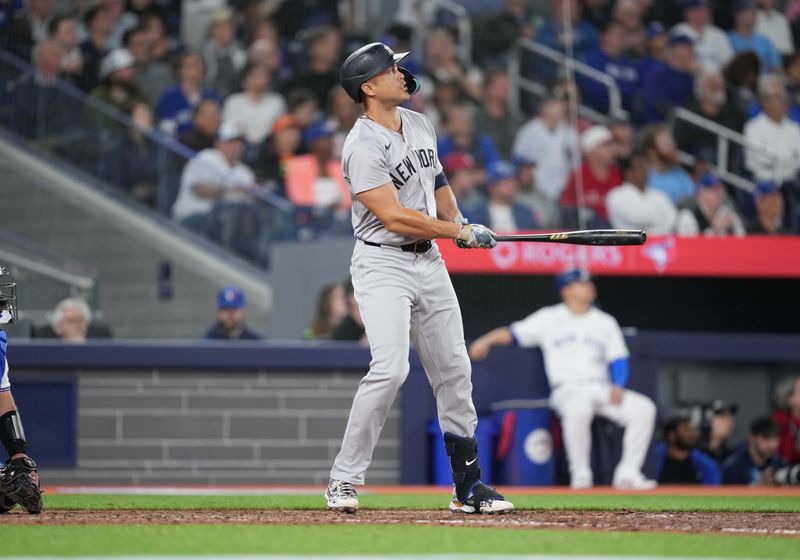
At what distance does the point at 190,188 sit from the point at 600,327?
3.90 meters

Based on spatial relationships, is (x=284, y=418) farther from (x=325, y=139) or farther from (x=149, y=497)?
(x=325, y=139)

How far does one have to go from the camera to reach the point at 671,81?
14.6m

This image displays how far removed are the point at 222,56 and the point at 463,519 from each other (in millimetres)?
9276

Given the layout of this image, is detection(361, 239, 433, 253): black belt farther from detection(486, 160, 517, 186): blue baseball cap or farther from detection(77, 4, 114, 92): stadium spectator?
detection(77, 4, 114, 92): stadium spectator

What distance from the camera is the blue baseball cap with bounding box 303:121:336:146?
495 inches

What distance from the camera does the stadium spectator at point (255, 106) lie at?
13.3 metres

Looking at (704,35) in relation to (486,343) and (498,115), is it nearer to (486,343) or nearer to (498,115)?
(498,115)

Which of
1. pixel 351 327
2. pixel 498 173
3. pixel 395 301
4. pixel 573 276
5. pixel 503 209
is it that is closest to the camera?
pixel 395 301

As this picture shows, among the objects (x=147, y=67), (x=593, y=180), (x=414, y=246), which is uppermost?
(x=147, y=67)

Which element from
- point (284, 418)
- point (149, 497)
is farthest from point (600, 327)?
point (149, 497)

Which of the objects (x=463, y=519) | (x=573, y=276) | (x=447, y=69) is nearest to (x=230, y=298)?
(x=573, y=276)

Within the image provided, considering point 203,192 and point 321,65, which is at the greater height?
point 321,65

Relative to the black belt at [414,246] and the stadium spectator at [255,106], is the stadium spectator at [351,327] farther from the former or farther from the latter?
the black belt at [414,246]

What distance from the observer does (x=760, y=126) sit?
13961mm
